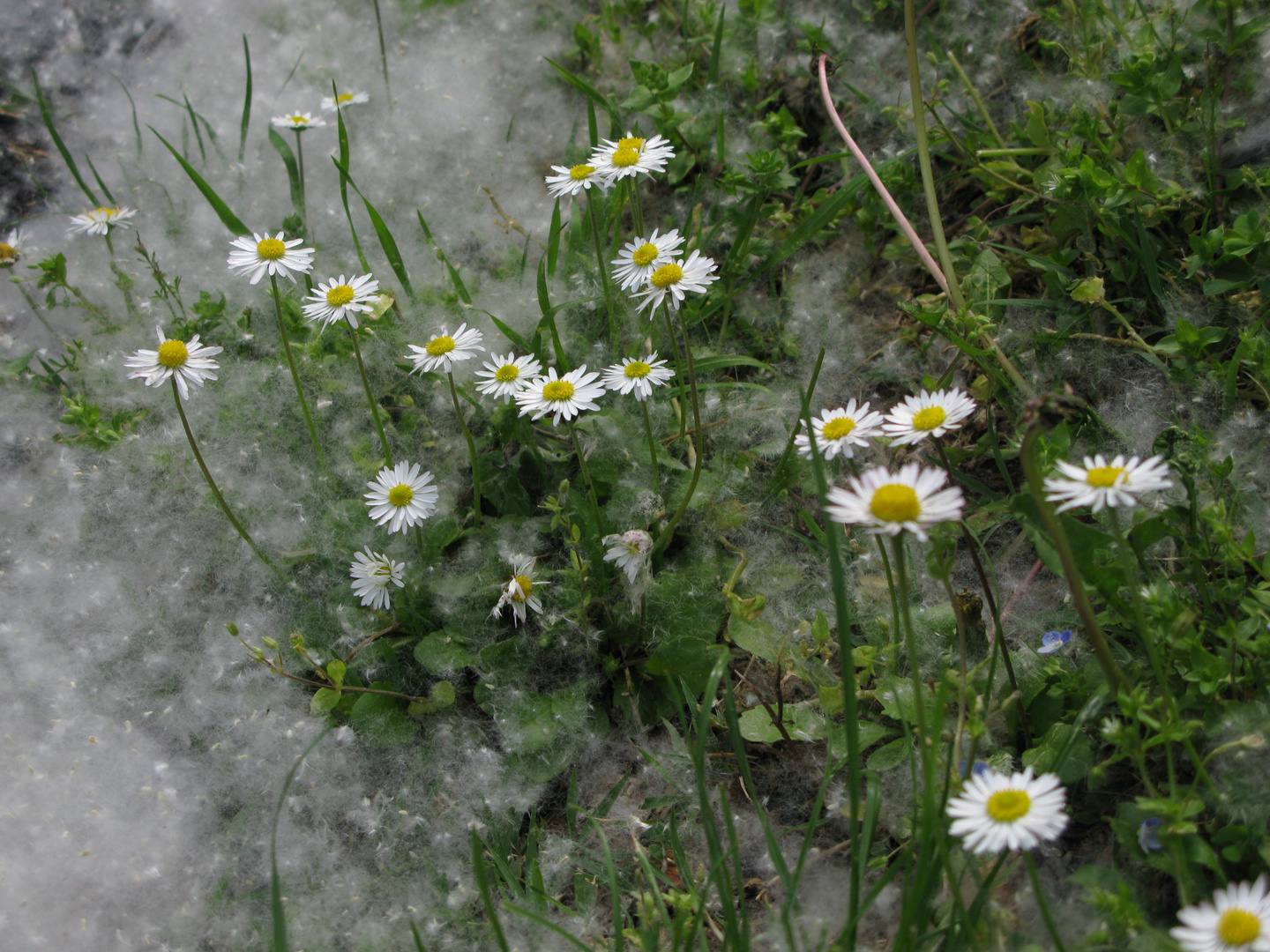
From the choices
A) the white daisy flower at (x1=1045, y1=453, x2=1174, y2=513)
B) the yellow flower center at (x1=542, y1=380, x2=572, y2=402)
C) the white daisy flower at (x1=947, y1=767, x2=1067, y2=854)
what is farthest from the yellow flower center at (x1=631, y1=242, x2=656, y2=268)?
the white daisy flower at (x1=947, y1=767, x2=1067, y2=854)

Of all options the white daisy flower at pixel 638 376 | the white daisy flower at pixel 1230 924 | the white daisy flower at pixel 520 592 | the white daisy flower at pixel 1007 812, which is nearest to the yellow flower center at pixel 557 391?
the white daisy flower at pixel 638 376

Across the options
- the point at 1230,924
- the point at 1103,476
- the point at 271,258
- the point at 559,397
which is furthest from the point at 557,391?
the point at 1230,924

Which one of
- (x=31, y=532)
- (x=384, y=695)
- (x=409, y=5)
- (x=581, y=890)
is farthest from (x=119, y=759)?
(x=409, y=5)

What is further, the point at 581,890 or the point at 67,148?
the point at 67,148

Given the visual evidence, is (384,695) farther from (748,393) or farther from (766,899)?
(748,393)

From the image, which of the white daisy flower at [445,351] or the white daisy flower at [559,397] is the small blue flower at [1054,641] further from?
the white daisy flower at [445,351]

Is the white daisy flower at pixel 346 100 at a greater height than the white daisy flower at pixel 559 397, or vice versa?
the white daisy flower at pixel 346 100
